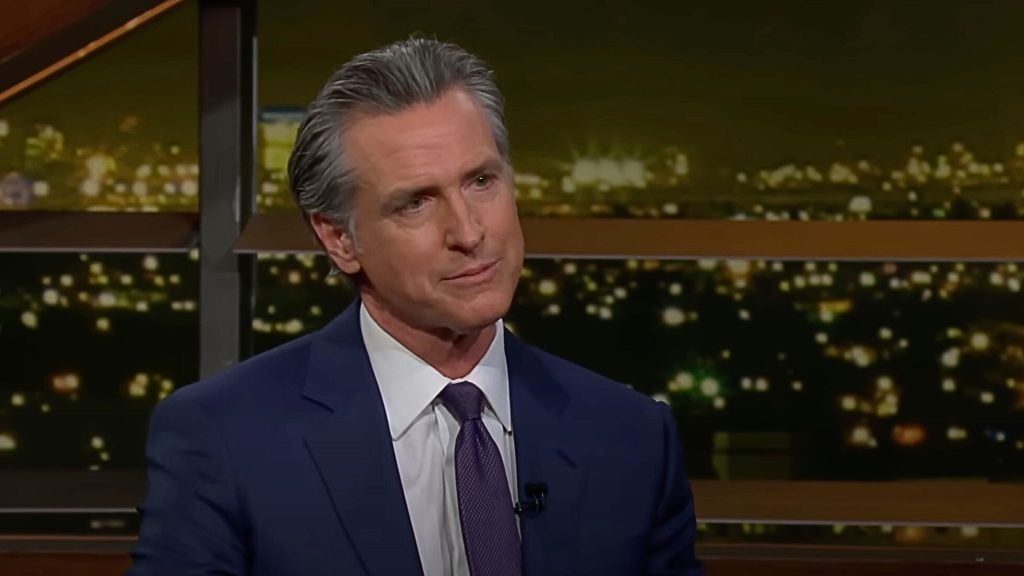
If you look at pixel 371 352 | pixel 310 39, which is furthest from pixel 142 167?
pixel 371 352

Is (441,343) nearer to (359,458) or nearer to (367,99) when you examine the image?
(359,458)

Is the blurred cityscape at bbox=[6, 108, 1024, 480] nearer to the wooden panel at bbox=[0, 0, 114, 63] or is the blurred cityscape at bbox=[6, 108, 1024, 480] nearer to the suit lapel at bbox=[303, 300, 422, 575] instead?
the wooden panel at bbox=[0, 0, 114, 63]

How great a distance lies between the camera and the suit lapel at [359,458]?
147cm

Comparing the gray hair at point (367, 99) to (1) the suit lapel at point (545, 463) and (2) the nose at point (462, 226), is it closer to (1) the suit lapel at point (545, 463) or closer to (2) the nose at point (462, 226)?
(2) the nose at point (462, 226)

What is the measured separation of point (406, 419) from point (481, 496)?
11cm

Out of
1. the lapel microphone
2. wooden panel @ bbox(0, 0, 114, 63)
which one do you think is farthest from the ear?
wooden panel @ bbox(0, 0, 114, 63)

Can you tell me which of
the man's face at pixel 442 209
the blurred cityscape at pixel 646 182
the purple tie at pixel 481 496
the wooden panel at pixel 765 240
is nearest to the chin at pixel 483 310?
the man's face at pixel 442 209

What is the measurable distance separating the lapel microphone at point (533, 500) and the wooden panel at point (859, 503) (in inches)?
31.9

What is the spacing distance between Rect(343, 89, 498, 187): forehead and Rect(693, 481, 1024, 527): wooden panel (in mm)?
994

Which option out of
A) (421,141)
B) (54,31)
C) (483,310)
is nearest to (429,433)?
(483,310)

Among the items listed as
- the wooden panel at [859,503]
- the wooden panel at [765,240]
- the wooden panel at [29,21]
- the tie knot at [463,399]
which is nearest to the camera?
the tie knot at [463,399]

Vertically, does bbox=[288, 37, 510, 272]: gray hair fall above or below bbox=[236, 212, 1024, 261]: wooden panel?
above

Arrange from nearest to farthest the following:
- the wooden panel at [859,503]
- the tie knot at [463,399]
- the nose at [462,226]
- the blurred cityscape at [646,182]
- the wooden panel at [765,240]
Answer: the nose at [462,226] → the tie knot at [463,399] → the wooden panel at [765,240] → the wooden panel at [859,503] → the blurred cityscape at [646,182]

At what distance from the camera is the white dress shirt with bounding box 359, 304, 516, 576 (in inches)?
59.6
